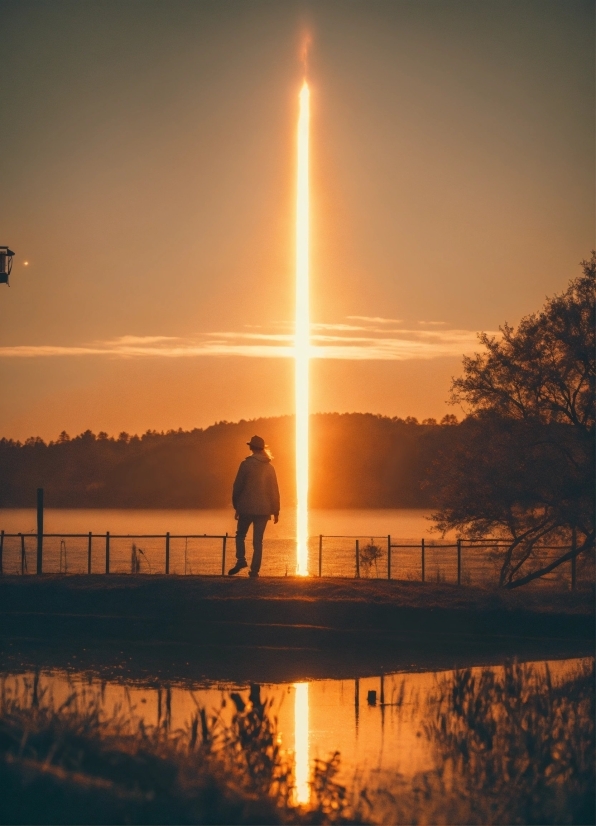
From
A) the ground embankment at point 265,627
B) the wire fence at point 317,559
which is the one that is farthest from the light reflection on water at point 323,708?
the wire fence at point 317,559

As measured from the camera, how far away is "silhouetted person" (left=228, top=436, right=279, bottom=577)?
71.4 feet

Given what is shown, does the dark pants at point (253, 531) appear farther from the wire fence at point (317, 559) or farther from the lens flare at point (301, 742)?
the lens flare at point (301, 742)

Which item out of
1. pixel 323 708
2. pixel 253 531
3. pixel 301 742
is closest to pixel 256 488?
pixel 253 531

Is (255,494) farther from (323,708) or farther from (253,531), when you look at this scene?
(323,708)

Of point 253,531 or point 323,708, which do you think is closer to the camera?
point 323,708

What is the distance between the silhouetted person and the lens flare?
6977mm

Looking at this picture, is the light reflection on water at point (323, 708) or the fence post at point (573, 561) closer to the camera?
the light reflection on water at point (323, 708)

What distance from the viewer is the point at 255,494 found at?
71.4 feet

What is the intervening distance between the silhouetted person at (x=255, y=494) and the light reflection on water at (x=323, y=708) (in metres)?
6.57

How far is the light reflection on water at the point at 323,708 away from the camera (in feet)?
34.8

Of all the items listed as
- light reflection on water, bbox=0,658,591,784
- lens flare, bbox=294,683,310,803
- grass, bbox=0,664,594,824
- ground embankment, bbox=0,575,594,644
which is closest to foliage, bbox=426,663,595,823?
grass, bbox=0,664,594,824

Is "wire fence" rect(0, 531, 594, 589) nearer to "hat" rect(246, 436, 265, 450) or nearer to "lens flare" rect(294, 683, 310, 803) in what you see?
"hat" rect(246, 436, 265, 450)

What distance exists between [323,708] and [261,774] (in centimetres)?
421

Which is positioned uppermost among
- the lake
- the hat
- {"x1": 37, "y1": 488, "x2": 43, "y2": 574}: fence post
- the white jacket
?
the hat
